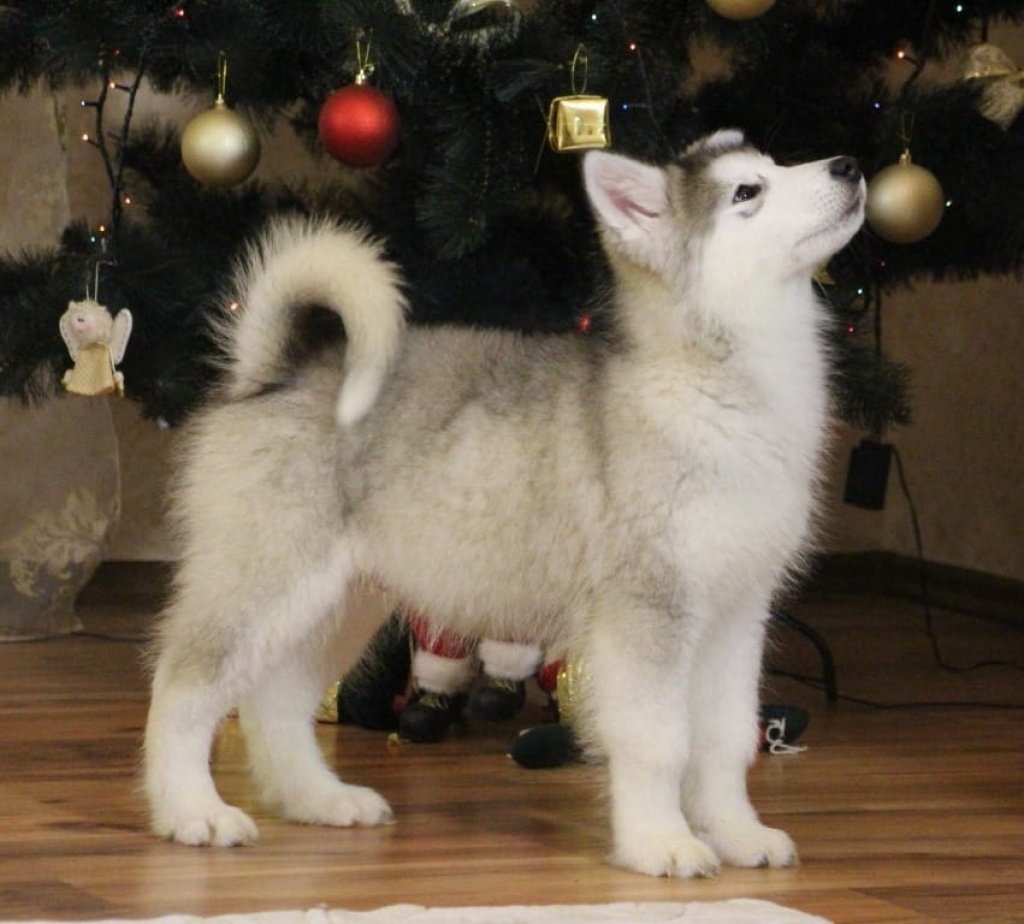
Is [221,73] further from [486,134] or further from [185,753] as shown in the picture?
[185,753]

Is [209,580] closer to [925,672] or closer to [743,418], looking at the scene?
[743,418]

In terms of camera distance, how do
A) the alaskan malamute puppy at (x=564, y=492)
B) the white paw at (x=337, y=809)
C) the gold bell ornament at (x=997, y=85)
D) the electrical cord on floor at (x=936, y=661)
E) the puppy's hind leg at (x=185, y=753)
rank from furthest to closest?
1. the electrical cord on floor at (x=936, y=661)
2. the gold bell ornament at (x=997, y=85)
3. the white paw at (x=337, y=809)
4. the puppy's hind leg at (x=185, y=753)
5. the alaskan malamute puppy at (x=564, y=492)

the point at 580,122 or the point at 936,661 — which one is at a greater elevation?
the point at 580,122

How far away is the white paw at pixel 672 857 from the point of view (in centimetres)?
232

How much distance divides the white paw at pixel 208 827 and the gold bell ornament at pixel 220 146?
42.9 inches

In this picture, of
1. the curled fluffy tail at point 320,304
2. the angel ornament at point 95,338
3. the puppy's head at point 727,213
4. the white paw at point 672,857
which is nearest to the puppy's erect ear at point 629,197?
the puppy's head at point 727,213

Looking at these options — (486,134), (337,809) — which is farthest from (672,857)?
(486,134)

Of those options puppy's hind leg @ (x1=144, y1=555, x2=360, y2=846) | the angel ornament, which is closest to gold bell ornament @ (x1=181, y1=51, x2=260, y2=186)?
the angel ornament

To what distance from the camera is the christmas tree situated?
294 cm

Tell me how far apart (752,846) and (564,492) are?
541mm

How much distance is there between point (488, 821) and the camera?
272 cm

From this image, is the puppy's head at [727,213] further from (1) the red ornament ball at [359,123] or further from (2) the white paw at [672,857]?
(2) the white paw at [672,857]

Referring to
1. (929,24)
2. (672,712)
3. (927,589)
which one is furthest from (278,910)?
(927,589)

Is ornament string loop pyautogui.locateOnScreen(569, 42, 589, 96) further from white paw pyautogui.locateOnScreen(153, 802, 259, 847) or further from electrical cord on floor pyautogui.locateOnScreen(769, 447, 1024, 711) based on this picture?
electrical cord on floor pyautogui.locateOnScreen(769, 447, 1024, 711)
